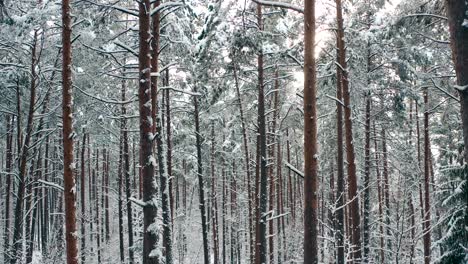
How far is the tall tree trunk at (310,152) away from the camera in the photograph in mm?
7575

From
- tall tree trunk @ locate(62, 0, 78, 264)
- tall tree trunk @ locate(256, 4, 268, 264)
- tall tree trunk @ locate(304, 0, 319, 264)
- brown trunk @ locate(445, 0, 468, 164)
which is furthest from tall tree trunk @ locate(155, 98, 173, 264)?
brown trunk @ locate(445, 0, 468, 164)

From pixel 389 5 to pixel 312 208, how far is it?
11.6 m

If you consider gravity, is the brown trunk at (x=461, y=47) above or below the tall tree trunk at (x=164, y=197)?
above

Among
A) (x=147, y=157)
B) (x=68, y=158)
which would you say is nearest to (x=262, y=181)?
(x=147, y=157)

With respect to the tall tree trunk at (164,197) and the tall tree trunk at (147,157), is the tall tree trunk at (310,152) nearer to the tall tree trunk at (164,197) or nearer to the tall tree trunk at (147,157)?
the tall tree trunk at (147,157)

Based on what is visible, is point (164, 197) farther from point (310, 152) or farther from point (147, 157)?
point (310, 152)

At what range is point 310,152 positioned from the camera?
7816mm

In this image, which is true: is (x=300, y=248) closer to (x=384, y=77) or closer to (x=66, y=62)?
(x=384, y=77)

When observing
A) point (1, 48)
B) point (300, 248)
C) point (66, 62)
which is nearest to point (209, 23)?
point (66, 62)

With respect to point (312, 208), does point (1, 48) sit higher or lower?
higher

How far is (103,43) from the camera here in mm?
12008

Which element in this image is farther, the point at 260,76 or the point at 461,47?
the point at 260,76

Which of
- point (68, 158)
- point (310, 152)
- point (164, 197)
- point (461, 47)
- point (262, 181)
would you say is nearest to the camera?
point (461, 47)

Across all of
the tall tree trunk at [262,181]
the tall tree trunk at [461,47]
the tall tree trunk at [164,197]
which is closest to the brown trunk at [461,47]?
the tall tree trunk at [461,47]
